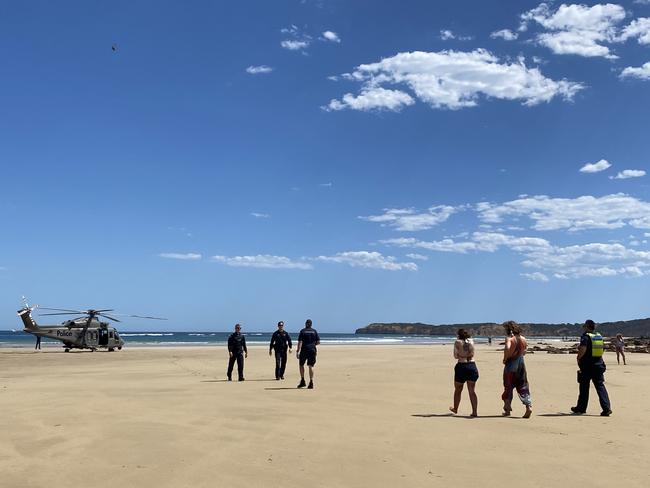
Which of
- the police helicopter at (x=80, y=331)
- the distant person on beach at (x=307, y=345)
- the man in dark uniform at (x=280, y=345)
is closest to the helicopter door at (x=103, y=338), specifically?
the police helicopter at (x=80, y=331)

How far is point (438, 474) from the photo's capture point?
691 centimetres

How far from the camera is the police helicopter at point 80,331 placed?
41438 millimetres

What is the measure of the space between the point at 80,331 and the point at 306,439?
37.5 m

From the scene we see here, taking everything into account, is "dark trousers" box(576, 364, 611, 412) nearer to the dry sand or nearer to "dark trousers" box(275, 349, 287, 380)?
the dry sand

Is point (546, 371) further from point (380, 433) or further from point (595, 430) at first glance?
point (380, 433)

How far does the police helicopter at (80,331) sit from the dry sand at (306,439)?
27804mm

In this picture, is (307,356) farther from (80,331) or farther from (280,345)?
(80,331)

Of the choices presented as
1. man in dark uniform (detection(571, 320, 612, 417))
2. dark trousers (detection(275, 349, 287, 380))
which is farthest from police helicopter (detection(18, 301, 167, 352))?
man in dark uniform (detection(571, 320, 612, 417))

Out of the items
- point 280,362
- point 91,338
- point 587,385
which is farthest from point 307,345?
point 91,338

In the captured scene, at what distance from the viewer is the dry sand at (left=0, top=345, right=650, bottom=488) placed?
6.77m

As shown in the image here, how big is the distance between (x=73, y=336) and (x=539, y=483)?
4074 centimetres

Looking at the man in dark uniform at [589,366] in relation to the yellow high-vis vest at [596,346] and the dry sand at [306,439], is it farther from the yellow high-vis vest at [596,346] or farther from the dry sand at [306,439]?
the dry sand at [306,439]

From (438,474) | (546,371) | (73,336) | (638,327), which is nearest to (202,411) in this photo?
(438,474)

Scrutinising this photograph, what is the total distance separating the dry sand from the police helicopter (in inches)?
1095
